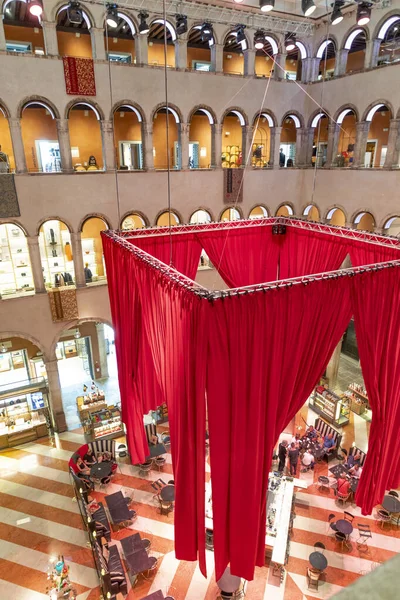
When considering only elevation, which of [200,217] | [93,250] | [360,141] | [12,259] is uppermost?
[360,141]

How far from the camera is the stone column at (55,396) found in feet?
41.9

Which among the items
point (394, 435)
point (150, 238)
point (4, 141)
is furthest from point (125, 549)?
point (4, 141)

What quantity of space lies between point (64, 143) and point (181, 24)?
4961 mm

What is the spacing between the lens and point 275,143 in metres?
14.9

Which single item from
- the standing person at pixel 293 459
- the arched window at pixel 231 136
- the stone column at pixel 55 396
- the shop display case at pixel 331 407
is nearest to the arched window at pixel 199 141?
the arched window at pixel 231 136

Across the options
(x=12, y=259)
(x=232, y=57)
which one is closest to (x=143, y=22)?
(x=232, y=57)

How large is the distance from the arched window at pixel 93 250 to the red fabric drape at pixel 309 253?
6117 mm

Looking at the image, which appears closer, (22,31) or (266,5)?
(266,5)

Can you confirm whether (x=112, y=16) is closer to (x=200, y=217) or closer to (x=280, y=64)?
(x=280, y=64)

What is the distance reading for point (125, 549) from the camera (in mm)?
8484

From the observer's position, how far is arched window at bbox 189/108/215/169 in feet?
55.1

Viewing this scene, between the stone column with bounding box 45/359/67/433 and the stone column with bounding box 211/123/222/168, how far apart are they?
8.41 metres

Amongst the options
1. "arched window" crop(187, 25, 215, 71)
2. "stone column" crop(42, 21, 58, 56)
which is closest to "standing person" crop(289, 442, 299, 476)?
"stone column" crop(42, 21, 58, 56)

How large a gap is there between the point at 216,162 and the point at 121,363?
8.53m
